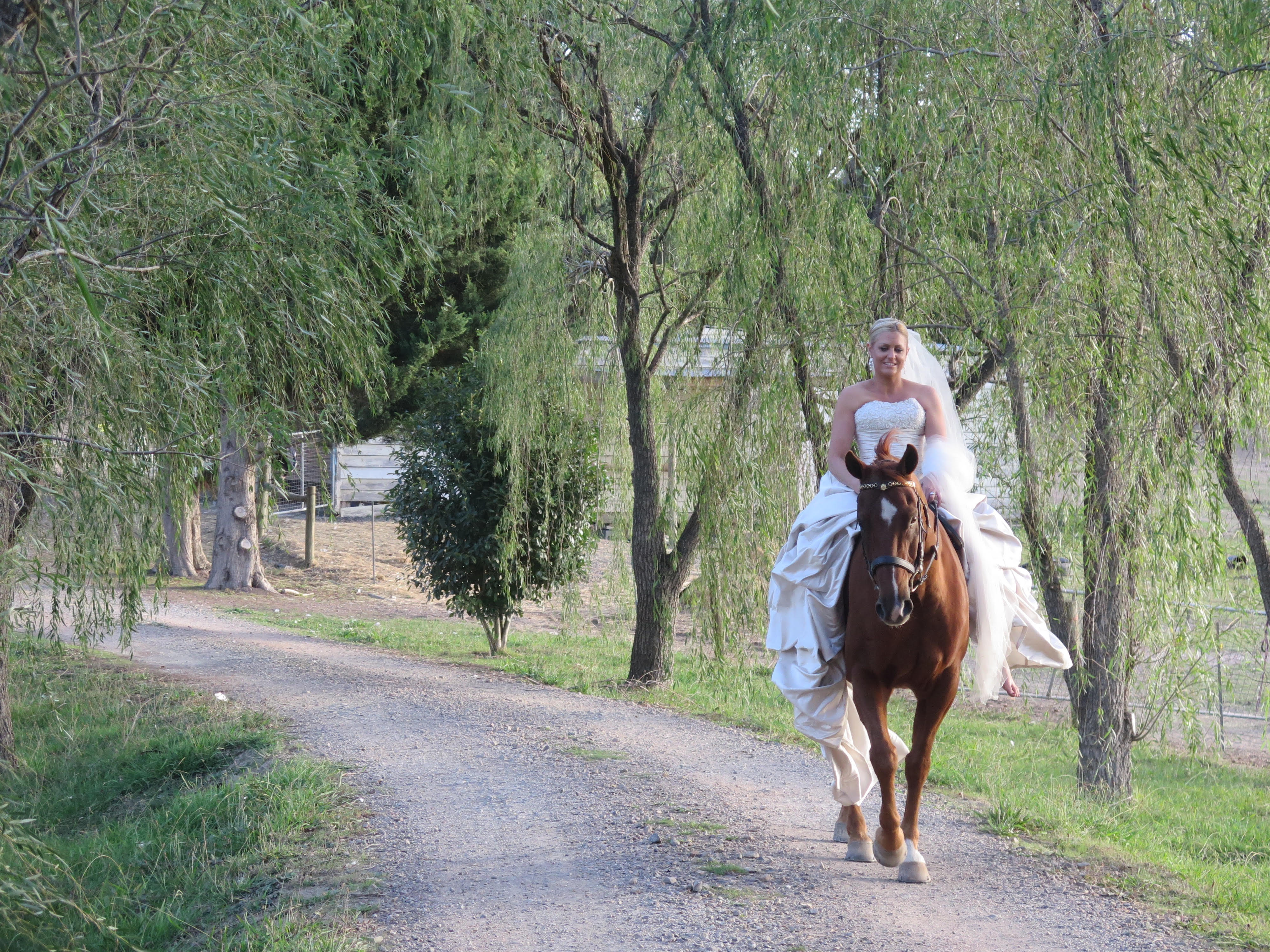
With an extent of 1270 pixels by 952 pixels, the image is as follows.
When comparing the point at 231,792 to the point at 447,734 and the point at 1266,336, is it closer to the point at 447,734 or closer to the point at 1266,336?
the point at 447,734

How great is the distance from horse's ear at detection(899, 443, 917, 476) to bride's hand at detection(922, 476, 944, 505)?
63 cm

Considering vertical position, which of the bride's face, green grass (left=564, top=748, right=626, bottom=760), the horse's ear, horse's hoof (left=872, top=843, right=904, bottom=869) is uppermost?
the bride's face

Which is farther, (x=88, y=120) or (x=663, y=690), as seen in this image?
(x=663, y=690)

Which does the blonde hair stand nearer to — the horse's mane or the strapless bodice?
the strapless bodice

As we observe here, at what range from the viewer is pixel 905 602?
15.5ft

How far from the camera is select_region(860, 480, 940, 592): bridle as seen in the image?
15.5 ft

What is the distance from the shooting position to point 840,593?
541 centimetres

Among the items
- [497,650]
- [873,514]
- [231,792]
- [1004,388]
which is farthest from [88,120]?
[497,650]

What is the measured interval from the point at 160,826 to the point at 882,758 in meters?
4.72

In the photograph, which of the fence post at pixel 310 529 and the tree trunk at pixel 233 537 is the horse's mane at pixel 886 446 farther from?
the fence post at pixel 310 529

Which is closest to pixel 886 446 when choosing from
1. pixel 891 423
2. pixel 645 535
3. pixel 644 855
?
pixel 891 423

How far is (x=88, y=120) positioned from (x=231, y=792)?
13.5 feet

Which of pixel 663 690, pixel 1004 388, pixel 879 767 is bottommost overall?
pixel 663 690

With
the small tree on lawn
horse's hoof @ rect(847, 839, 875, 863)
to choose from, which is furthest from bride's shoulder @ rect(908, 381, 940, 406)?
the small tree on lawn
